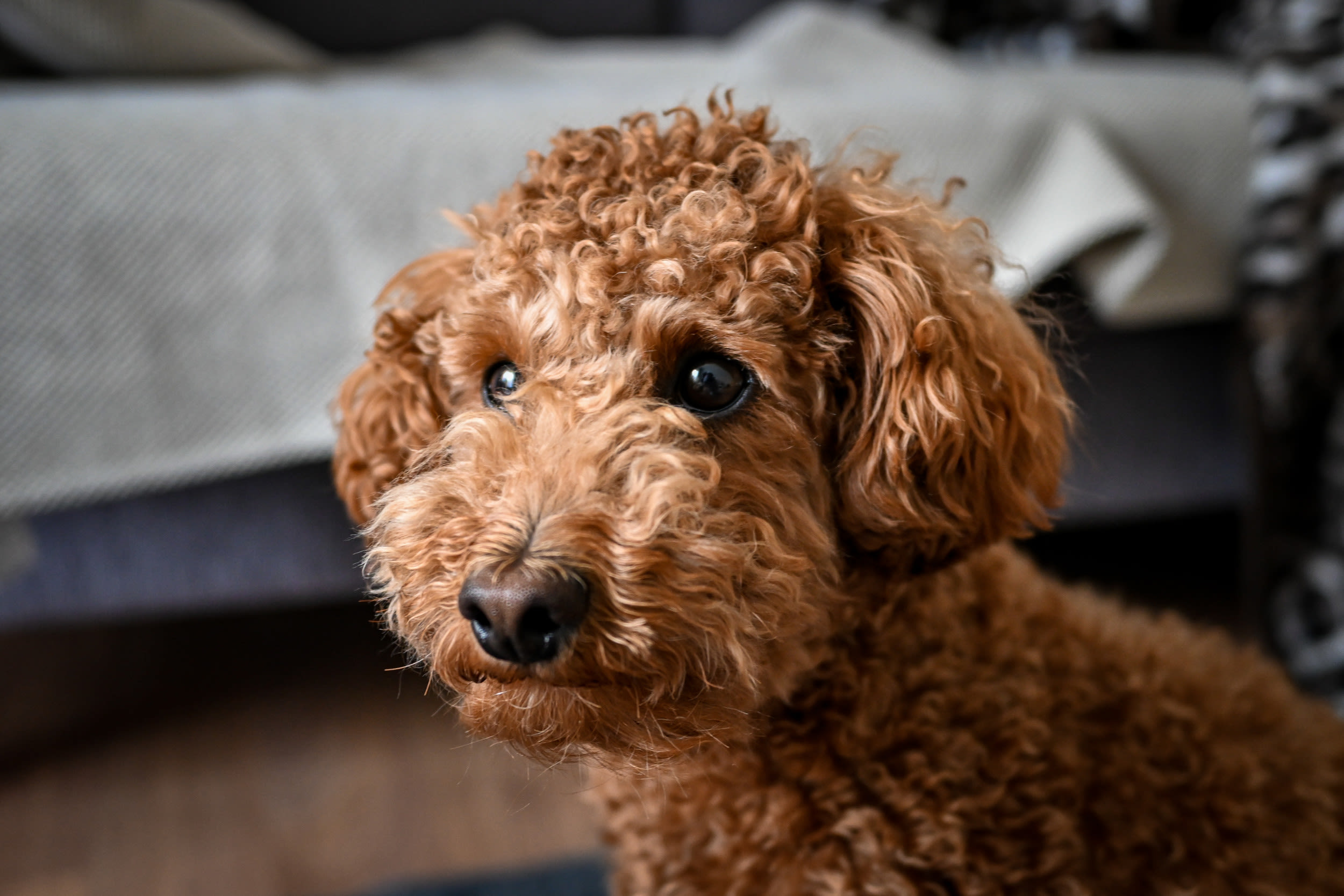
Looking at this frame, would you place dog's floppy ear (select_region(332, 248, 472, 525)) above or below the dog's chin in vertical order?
above

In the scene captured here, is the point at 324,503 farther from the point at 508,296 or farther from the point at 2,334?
the point at 508,296

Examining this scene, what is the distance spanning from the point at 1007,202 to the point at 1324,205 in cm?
43

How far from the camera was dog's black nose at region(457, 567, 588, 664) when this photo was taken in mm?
572

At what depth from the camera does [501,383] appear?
78 cm

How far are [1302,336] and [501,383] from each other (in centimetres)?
118

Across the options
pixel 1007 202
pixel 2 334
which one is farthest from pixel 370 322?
pixel 1007 202

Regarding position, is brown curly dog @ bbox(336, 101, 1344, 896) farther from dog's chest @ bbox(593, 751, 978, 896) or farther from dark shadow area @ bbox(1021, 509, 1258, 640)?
dark shadow area @ bbox(1021, 509, 1258, 640)

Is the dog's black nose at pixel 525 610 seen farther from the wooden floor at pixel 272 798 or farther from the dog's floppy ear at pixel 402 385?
the wooden floor at pixel 272 798

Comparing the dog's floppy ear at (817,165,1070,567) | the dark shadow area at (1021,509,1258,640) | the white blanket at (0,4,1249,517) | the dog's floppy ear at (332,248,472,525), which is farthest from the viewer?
the dark shadow area at (1021,509,1258,640)

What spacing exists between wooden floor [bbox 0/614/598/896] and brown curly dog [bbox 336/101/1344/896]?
1.87 ft

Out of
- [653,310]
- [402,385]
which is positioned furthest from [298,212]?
[653,310]

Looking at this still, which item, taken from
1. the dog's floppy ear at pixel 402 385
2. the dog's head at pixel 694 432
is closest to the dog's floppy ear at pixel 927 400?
the dog's head at pixel 694 432

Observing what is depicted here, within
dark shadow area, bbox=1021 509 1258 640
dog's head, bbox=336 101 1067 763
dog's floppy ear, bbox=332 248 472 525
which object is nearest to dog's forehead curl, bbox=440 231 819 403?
dog's head, bbox=336 101 1067 763

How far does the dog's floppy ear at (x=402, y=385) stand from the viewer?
2.68ft
